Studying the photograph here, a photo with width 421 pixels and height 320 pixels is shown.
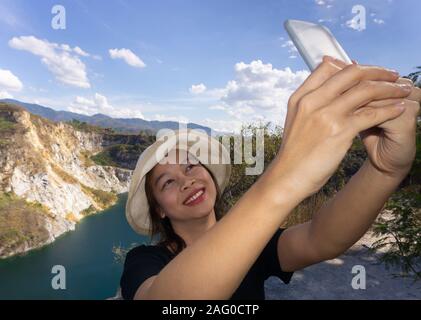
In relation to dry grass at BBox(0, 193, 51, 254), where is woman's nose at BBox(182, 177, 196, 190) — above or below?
above

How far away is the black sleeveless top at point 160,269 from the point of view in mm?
1444

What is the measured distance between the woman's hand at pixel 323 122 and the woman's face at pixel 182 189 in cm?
140

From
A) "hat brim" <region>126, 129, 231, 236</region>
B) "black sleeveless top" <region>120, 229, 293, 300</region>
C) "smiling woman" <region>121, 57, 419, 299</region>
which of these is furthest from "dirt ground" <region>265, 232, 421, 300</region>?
"smiling woman" <region>121, 57, 419, 299</region>

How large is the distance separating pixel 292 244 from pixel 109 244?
77114mm

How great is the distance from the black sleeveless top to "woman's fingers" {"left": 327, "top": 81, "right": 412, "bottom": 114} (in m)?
1.08

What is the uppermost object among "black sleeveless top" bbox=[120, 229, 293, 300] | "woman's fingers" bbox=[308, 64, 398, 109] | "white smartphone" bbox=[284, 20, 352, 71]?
"white smartphone" bbox=[284, 20, 352, 71]

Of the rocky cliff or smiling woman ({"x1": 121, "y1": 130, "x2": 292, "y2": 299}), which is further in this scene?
the rocky cliff

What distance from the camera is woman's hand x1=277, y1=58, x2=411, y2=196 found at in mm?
751

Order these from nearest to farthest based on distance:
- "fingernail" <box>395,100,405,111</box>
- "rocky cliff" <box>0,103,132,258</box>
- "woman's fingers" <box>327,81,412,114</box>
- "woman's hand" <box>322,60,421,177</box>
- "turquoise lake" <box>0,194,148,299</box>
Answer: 1. "woman's fingers" <box>327,81,412,114</box>
2. "fingernail" <box>395,100,405,111</box>
3. "woman's hand" <box>322,60,421,177</box>
4. "turquoise lake" <box>0,194,148,299</box>
5. "rocky cliff" <box>0,103,132,258</box>

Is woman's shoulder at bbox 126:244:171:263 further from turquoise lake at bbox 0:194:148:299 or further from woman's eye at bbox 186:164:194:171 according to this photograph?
turquoise lake at bbox 0:194:148:299

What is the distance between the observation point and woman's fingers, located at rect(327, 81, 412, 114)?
75 cm

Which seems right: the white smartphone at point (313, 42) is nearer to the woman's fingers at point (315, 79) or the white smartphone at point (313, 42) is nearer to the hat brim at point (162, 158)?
the woman's fingers at point (315, 79)

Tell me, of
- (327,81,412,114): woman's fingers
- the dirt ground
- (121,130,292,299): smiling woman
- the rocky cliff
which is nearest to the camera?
(327,81,412,114): woman's fingers

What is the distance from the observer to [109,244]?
239ft
